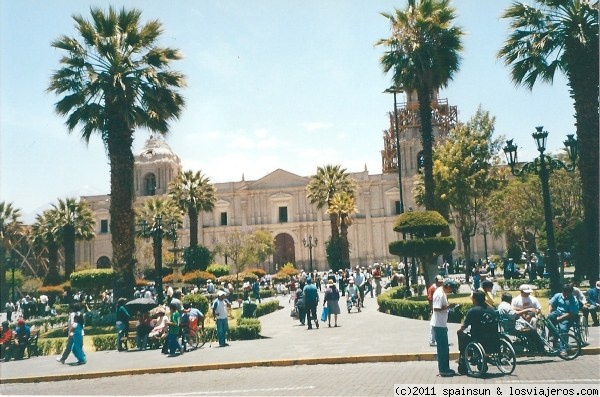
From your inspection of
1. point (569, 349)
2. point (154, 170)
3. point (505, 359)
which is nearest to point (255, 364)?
point (505, 359)

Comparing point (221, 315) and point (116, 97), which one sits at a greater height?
point (116, 97)

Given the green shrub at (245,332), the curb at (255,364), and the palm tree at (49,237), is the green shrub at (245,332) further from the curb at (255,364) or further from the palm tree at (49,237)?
the palm tree at (49,237)

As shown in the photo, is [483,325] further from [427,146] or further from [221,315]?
[427,146]

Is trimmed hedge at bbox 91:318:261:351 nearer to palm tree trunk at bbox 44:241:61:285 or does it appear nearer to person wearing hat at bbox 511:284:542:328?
person wearing hat at bbox 511:284:542:328

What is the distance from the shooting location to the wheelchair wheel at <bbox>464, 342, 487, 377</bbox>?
8.08 metres

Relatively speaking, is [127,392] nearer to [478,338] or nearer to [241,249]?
[478,338]

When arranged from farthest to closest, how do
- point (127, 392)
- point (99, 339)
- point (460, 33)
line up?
point (460, 33) → point (99, 339) → point (127, 392)

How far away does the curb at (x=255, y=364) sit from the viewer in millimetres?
10242

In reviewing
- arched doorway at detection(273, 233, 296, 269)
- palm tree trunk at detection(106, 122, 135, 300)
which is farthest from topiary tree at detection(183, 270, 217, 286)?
arched doorway at detection(273, 233, 296, 269)

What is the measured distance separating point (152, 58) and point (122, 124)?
276 centimetres

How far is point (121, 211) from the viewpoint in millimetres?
19297

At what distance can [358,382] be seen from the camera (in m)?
8.54

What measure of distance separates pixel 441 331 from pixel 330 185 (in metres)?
35.3

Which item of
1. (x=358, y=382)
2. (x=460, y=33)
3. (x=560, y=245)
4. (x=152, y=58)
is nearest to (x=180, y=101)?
(x=152, y=58)
